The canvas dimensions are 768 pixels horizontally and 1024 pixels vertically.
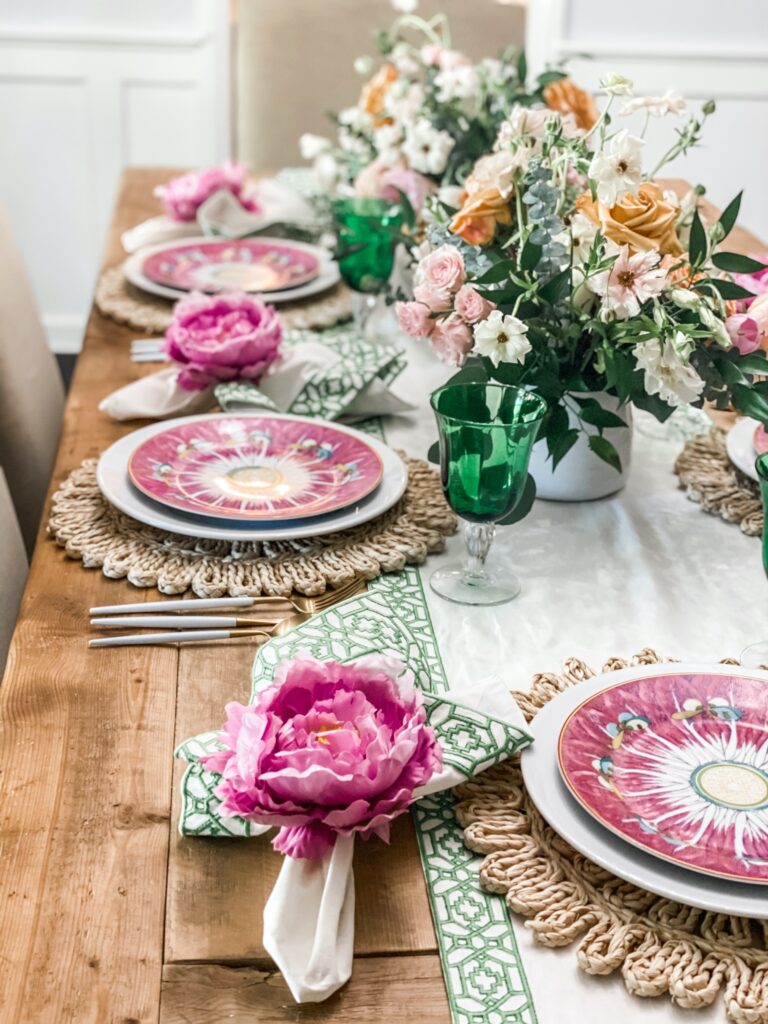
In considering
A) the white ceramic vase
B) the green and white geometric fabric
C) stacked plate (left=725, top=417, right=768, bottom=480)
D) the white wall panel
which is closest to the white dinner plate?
stacked plate (left=725, top=417, right=768, bottom=480)

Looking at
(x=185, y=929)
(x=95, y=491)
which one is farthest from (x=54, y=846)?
(x=95, y=491)

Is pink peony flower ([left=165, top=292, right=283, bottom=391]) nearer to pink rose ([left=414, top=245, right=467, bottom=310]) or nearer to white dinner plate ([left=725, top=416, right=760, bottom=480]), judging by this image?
pink rose ([left=414, top=245, right=467, bottom=310])

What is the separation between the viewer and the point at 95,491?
45.0 inches

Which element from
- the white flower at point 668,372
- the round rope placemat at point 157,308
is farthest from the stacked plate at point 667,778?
the round rope placemat at point 157,308

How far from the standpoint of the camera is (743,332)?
1042 mm

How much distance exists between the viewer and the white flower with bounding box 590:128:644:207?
1.00m

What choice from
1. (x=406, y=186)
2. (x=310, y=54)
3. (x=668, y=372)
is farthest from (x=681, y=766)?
(x=310, y=54)

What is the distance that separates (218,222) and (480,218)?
0.87 m

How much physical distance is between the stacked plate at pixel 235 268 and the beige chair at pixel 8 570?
506 mm

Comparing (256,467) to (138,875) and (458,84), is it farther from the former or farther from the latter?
(458,84)

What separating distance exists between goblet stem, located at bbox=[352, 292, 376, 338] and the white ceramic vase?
1.59ft

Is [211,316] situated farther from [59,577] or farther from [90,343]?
[59,577]

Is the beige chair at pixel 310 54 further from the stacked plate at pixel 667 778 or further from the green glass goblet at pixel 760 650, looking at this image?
the stacked plate at pixel 667 778

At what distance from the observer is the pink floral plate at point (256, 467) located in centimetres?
109
